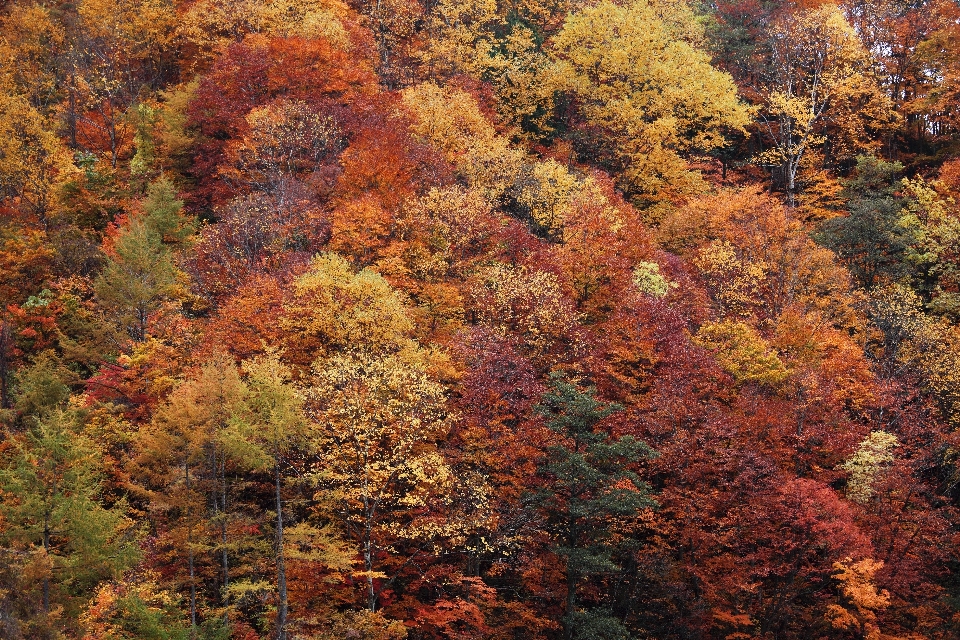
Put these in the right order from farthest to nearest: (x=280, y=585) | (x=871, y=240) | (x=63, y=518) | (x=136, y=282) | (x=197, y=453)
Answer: (x=871, y=240) < (x=136, y=282) < (x=197, y=453) < (x=63, y=518) < (x=280, y=585)

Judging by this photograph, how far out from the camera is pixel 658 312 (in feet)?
133

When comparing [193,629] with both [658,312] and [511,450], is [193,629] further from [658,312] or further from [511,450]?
[658,312]

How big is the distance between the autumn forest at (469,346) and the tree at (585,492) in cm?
19

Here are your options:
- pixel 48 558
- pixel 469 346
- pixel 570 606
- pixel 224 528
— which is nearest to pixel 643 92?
pixel 469 346

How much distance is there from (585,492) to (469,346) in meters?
8.10

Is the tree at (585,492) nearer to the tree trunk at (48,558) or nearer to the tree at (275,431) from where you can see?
the tree at (275,431)

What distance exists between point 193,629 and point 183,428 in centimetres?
→ 711

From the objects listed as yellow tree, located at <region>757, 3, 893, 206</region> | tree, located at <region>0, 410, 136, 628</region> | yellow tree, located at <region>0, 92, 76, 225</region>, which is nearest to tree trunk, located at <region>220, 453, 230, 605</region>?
tree, located at <region>0, 410, 136, 628</region>

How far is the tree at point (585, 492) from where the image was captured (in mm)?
32406

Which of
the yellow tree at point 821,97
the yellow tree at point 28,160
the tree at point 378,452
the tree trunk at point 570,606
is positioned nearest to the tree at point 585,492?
the tree trunk at point 570,606

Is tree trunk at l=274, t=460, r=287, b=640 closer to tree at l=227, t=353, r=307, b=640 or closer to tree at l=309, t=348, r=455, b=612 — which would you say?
tree at l=227, t=353, r=307, b=640

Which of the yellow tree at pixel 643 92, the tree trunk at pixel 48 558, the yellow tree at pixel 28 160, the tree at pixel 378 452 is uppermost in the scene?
the yellow tree at pixel 643 92

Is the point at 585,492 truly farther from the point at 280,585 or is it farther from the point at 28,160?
the point at 28,160

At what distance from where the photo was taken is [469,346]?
37.4 meters
